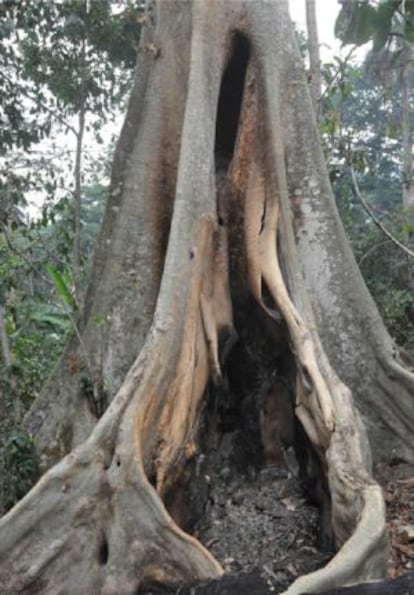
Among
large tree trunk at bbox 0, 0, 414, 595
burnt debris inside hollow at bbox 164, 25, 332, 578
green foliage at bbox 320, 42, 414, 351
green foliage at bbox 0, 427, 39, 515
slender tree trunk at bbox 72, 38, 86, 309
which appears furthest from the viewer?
green foliage at bbox 320, 42, 414, 351

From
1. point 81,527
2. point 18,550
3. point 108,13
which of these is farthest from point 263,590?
point 108,13

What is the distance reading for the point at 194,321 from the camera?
375 cm

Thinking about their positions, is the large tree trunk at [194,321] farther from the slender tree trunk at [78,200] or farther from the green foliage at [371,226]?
the green foliage at [371,226]

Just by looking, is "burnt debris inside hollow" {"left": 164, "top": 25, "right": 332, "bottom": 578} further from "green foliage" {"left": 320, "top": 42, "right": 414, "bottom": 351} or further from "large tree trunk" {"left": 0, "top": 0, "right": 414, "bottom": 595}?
"green foliage" {"left": 320, "top": 42, "right": 414, "bottom": 351}

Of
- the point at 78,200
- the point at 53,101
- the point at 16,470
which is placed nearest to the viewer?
the point at 16,470

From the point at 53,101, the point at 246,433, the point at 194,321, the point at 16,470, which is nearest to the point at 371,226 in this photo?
the point at 53,101

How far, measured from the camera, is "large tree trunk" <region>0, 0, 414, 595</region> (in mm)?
2873

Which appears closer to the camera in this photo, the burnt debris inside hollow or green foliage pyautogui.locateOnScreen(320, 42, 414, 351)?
the burnt debris inside hollow

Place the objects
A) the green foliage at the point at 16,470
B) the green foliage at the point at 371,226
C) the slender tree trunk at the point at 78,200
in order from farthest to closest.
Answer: the green foliage at the point at 371,226 < the slender tree trunk at the point at 78,200 < the green foliage at the point at 16,470

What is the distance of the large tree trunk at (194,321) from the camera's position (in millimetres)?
2873

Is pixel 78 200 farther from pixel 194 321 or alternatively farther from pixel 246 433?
pixel 246 433

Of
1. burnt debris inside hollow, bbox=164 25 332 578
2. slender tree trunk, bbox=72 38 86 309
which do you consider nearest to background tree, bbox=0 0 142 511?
slender tree trunk, bbox=72 38 86 309

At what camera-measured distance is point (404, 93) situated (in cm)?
1659

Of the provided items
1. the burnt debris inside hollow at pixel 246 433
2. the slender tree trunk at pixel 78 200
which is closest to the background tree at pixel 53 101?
the slender tree trunk at pixel 78 200
